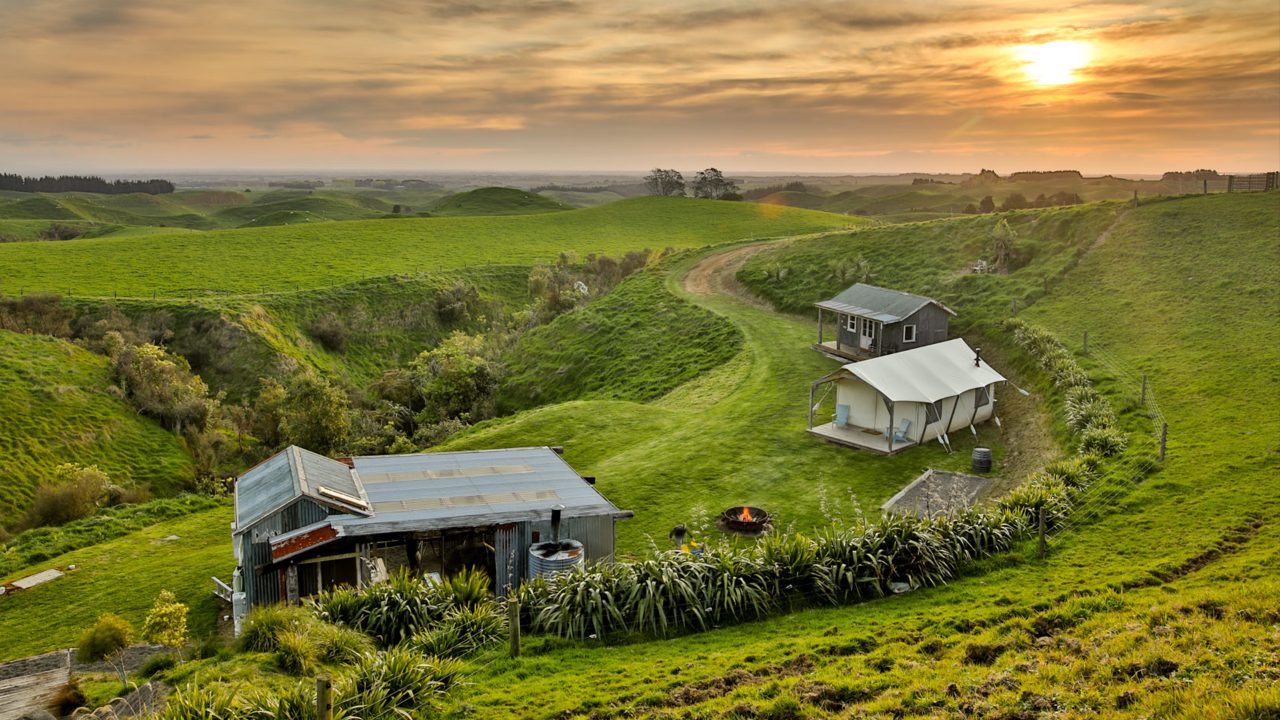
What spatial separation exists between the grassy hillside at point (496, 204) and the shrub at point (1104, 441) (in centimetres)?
Result: 15505

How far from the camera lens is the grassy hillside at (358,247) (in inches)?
2785

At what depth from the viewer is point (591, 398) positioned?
49688 millimetres

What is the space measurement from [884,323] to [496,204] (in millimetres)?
153896

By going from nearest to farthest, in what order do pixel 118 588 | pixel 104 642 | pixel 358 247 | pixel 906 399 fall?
pixel 104 642 → pixel 118 588 → pixel 906 399 → pixel 358 247

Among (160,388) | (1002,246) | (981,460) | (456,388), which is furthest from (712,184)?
(981,460)

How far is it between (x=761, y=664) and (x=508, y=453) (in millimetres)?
14457

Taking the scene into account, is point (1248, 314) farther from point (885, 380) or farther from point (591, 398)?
point (591, 398)

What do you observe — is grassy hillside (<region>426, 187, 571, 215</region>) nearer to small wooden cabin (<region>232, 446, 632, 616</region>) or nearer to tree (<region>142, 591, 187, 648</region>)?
small wooden cabin (<region>232, 446, 632, 616</region>)

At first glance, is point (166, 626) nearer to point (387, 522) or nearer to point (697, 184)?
point (387, 522)

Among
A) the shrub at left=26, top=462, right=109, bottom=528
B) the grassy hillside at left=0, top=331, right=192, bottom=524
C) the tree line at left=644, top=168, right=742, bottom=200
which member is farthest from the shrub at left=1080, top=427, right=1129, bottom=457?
the tree line at left=644, top=168, right=742, bottom=200

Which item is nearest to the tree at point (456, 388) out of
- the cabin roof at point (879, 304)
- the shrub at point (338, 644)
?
the cabin roof at point (879, 304)

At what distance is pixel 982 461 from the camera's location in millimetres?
29234

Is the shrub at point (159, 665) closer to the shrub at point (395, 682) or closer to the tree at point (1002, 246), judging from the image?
the shrub at point (395, 682)

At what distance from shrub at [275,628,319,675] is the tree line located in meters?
166
